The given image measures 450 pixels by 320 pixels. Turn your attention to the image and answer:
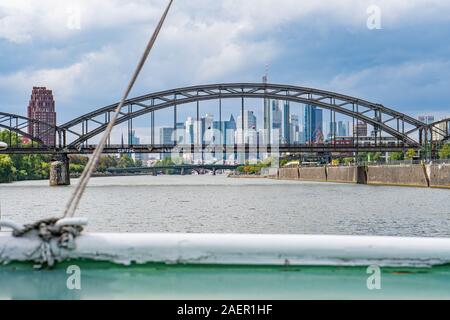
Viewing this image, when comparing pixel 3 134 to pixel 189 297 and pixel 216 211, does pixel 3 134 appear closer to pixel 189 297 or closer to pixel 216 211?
pixel 216 211

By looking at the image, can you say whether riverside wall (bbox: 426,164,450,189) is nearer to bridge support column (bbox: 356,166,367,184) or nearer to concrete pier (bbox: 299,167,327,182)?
bridge support column (bbox: 356,166,367,184)

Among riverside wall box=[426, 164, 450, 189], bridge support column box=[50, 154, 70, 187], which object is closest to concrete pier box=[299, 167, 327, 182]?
riverside wall box=[426, 164, 450, 189]

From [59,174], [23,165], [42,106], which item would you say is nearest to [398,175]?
[59,174]

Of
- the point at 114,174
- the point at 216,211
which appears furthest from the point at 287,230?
the point at 114,174

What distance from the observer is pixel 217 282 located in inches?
108

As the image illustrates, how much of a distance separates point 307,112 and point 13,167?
3548 inches

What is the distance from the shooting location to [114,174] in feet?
463

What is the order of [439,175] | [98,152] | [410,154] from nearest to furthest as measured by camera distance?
1. [98,152]
2. [439,175]
3. [410,154]

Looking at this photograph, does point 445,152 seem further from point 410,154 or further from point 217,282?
point 217,282

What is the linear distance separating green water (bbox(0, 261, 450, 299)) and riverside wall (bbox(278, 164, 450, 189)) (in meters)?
47.0

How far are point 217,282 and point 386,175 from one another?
2468 inches

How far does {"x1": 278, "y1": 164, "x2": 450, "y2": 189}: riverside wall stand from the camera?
161ft

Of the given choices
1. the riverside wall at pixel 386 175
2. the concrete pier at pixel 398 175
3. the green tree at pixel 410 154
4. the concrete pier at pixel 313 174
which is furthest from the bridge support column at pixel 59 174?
the green tree at pixel 410 154

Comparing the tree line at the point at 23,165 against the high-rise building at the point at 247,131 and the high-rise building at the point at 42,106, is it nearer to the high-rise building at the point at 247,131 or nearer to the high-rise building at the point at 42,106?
the high-rise building at the point at 42,106
